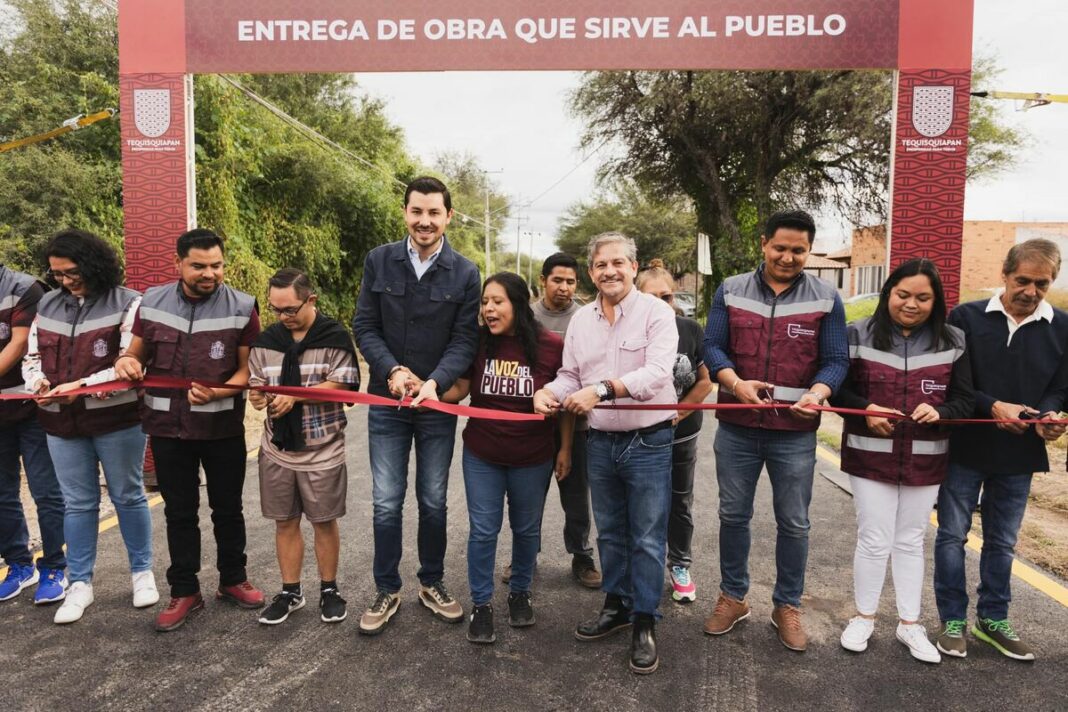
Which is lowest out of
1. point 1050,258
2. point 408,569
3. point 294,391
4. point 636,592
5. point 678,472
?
point 408,569

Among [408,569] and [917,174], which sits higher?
[917,174]

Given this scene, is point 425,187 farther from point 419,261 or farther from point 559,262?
point 559,262

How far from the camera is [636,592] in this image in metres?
3.29

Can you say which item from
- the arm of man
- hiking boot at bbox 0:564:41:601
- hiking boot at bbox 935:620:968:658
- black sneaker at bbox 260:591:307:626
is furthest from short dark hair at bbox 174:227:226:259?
hiking boot at bbox 935:620:968:658

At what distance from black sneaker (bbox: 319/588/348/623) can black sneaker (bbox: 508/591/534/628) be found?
847 mm

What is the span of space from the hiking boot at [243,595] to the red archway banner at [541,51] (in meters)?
3.43

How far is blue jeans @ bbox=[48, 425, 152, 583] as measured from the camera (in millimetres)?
3643

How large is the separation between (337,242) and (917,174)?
13.0 m

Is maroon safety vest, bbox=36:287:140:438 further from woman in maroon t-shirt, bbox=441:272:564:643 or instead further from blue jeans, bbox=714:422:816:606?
blue jeans, bbox=714:422:816:606

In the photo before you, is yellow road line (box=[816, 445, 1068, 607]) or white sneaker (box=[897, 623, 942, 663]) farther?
yellow road line (box=[816, 445, 1068, 607])

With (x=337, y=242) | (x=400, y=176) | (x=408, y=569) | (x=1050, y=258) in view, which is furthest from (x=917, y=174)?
(x=400, y=176)

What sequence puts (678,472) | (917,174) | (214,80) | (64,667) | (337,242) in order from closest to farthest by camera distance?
1. (64,667)
2. (678,472)
3. (917,174)
4. (214,80)
5. (337,242)

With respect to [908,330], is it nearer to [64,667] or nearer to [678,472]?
[678,472]

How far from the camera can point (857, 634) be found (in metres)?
3.31
